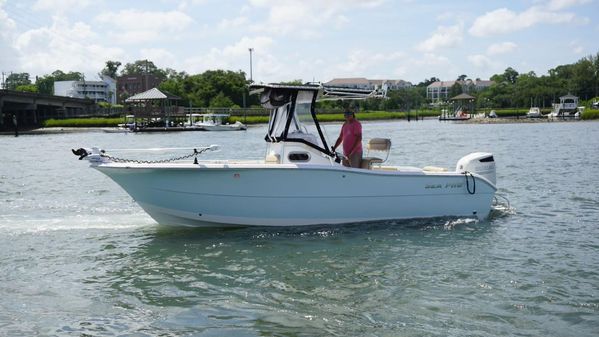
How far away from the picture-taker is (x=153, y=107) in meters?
91.1

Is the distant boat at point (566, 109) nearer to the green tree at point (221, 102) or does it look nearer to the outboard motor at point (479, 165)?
the green tree at point (221, 102)

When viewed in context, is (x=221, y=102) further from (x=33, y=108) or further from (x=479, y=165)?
(x=479, y=165)

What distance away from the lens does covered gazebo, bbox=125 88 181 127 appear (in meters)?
87.1

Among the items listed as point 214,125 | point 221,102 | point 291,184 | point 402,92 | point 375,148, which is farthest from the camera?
point 402,92

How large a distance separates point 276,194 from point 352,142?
2025mm

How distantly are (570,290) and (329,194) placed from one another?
491cm

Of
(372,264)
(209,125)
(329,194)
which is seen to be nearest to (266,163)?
(329,194)

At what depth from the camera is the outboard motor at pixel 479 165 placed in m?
13.8

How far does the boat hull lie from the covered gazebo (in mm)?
75376

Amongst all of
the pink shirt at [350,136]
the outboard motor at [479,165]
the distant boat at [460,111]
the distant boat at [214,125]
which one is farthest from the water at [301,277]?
the distant boat at [460,111]

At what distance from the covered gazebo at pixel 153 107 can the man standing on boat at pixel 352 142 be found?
75.3 metres

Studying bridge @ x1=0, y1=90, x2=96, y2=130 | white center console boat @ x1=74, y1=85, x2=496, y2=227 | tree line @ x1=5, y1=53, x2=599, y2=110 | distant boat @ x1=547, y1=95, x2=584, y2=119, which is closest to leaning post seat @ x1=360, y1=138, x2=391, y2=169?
white center console boat @ x1=74, y1=85, x2=496, y2=227

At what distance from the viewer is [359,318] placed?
8.19m

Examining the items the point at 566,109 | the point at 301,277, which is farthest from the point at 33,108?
the point at 566,109
